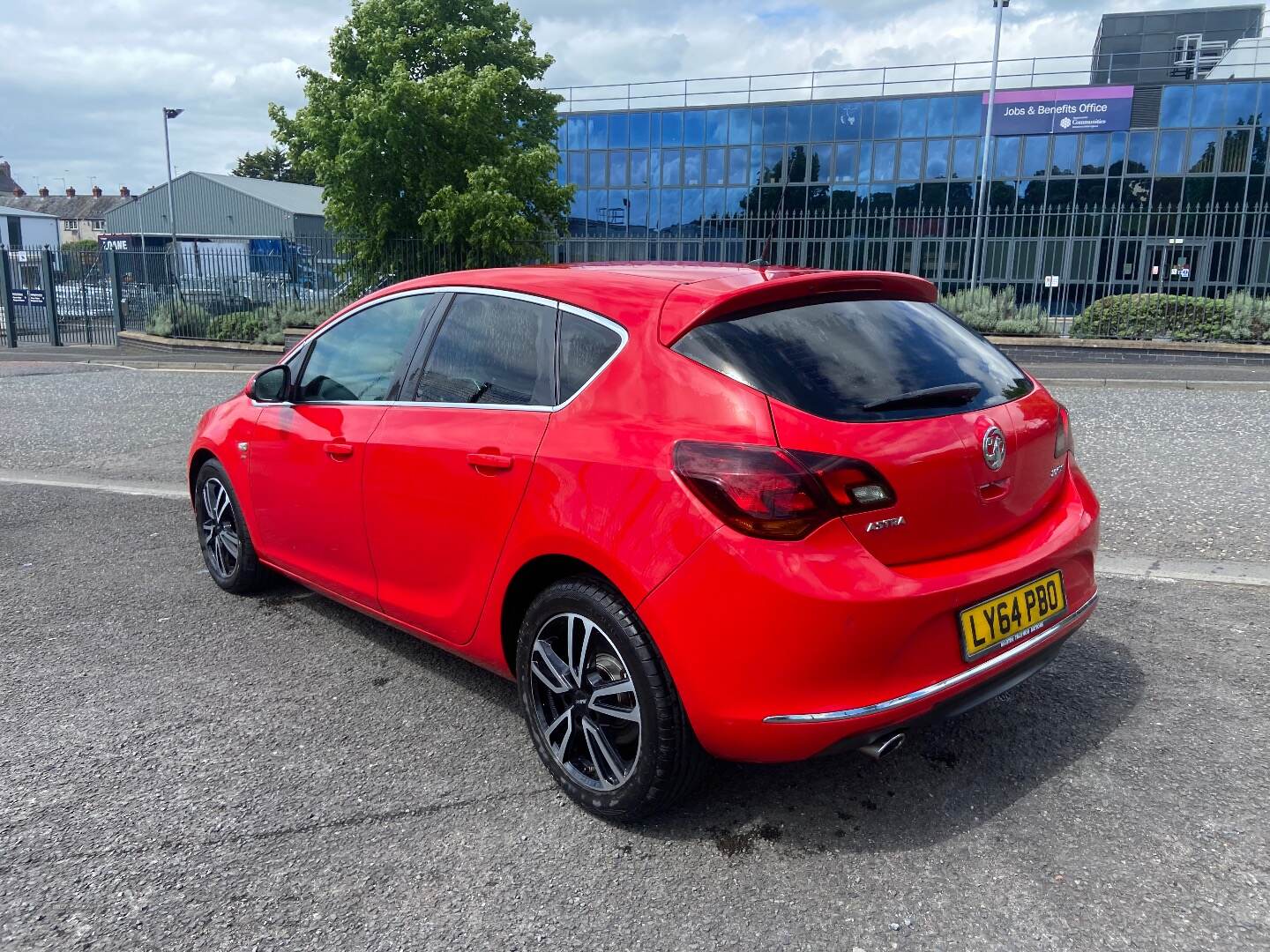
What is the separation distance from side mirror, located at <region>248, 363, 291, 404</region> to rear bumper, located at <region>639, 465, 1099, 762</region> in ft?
7.75

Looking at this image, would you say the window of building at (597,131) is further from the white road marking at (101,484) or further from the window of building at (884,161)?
the white road marking at (101,484)

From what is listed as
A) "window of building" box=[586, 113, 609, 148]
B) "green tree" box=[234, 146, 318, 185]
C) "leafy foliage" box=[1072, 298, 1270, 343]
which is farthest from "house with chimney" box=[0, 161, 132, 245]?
"leafy foliage" box=[1072, 298, 1270, 343]

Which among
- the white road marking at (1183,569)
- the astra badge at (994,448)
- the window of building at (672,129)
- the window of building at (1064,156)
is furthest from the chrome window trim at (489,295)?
the window of building at (672,129)

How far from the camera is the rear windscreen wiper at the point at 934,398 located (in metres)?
2.57

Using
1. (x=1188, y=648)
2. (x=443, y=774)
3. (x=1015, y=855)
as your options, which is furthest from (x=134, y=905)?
(x=1188, y=648)

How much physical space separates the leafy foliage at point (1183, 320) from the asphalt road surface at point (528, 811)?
44.5ft

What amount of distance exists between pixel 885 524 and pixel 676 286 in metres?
0.94

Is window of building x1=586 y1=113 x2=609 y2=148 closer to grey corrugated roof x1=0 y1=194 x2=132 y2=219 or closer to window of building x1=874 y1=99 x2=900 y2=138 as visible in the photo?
window of building x1=874 y1=99 x2=900 y2=138

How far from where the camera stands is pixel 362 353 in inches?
149

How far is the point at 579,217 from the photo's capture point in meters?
39.2

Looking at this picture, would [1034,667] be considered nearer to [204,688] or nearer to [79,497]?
[204,688]

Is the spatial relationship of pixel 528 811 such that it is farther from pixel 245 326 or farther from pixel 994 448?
pixel 245 326

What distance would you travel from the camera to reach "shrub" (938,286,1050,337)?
17219mm

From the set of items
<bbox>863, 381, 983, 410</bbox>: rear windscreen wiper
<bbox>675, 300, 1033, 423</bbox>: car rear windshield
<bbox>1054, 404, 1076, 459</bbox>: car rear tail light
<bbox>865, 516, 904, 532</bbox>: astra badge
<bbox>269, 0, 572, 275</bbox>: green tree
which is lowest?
<bbox>865, 516, 904, 532</bbox>: astra badge
